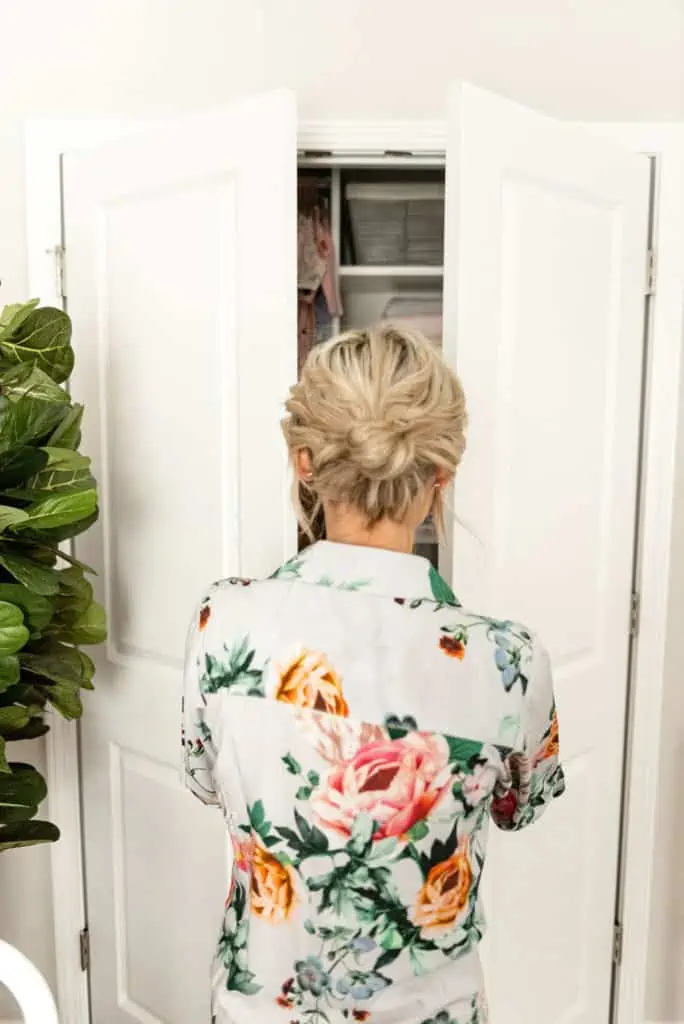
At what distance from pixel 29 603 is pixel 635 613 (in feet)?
4.24

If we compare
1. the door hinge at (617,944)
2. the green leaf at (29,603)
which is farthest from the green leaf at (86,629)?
the door hinge at (617,944)

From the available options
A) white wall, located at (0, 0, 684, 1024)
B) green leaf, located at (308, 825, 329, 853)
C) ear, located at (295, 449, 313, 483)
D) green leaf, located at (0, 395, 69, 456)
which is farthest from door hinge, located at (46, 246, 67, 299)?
green leaf, located at (308, 825, 329, 853)

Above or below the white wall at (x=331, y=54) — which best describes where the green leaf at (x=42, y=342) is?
below

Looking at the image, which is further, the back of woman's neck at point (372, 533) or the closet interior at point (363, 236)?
the closet interior at point (363, 236)

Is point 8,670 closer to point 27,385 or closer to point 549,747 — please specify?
point 27,385

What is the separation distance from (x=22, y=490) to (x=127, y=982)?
1.23 metres

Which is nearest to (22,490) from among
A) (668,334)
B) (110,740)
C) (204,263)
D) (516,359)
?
(204,263)

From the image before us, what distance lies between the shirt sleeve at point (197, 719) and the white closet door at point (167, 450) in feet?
1.66

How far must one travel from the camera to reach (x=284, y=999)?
0.99 metres

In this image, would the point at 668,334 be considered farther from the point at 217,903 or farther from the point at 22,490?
the point at 217,903

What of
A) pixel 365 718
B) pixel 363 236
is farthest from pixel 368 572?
pixel 363 236

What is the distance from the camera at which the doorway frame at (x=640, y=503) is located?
183 cm

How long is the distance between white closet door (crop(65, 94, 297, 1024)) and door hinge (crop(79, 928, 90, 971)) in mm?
27

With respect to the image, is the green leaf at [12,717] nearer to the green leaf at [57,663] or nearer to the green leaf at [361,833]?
the green leaf at [57,663]
